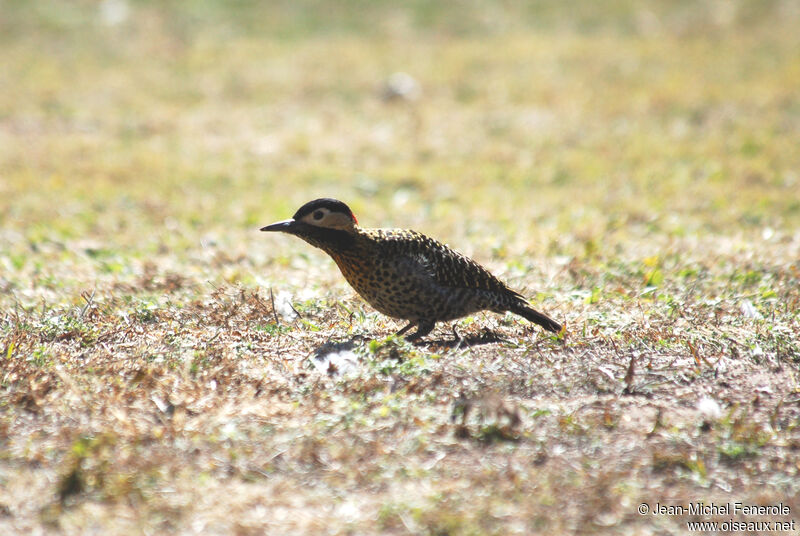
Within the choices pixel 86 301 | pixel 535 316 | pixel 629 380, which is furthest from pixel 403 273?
pixel 86 301

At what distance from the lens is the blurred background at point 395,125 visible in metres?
9.12

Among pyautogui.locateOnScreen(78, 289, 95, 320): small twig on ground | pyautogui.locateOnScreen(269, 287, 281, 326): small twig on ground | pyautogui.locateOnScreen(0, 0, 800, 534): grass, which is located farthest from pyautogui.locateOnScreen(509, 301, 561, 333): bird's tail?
pyautogui.locateOnScreen(78, 289, 95, 320): small twig on ground

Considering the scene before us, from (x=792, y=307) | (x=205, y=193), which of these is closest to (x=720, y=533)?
(x=792, y=307)

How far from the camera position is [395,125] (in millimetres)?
14445

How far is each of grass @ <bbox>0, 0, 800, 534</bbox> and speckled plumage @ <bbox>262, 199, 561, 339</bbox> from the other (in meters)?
0.22

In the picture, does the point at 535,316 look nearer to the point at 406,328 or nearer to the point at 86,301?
the point at 406,328

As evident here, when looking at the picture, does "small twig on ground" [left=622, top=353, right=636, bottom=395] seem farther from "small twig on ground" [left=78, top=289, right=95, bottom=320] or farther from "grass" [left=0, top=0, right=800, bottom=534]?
"small twig on ground" [left=78, top=289, right=95, bottom=320]

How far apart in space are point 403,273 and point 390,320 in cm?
70

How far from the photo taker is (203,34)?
1945 cm

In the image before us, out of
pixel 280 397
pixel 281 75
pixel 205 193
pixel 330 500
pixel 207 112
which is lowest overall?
pixel 330 500

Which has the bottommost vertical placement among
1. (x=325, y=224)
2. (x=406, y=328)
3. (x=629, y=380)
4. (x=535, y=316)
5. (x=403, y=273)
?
(x=629, y=380)

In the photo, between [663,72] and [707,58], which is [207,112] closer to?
[663,72]

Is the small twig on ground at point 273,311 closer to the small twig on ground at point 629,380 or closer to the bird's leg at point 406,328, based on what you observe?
the bird's leg at point 406,328

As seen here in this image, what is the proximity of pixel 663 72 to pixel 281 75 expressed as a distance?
683 cm
